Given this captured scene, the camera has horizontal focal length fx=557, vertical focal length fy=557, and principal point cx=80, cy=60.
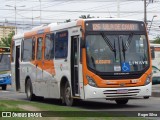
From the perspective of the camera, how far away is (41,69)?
22547mm

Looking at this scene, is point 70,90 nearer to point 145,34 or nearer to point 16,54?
point 145,34

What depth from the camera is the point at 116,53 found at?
1845 cm

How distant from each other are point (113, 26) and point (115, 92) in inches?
90.2

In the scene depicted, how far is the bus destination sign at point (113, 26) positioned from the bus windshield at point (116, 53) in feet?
0.74

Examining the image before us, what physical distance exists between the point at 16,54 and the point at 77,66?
7.91 metres

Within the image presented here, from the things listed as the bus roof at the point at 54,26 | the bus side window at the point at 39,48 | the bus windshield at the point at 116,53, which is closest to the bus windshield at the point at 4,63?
the bus roof at the point at 54,26

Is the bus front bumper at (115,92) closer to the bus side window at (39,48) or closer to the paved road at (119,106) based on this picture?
the paved road at (119,106)

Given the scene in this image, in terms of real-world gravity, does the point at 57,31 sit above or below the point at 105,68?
above

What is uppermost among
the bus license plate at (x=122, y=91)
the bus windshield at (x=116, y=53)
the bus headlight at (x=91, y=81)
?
the bus windshield at (x=116, y=53)

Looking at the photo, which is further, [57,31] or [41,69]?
[41,69]

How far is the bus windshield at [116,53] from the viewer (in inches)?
719

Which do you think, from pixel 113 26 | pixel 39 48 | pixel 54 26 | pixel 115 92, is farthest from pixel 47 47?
pixel 115 92

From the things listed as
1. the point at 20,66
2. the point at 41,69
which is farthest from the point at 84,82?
the point at 20,66

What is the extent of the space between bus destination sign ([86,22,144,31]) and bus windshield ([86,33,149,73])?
0.22m
